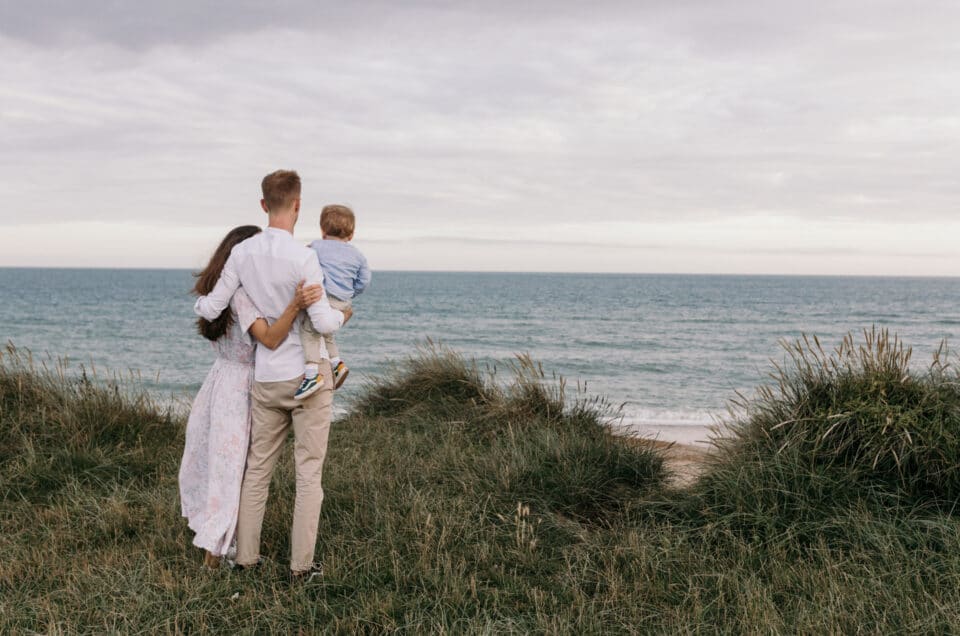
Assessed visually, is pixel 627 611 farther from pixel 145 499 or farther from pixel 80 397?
pixel 80 397

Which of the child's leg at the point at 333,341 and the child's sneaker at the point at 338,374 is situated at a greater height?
the child's leg at the point at 333,341

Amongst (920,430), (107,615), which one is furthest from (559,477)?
(107,615)

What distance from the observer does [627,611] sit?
3.27 m

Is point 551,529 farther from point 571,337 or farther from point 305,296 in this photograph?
point 571,337

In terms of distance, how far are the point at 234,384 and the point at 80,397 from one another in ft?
11.7

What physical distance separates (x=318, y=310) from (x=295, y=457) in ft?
2.75

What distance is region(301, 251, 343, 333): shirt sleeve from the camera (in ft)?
11.3

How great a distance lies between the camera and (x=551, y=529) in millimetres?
4230

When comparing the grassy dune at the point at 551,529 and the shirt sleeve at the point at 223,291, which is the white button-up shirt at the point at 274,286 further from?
the grassy dune at the point at 551,529

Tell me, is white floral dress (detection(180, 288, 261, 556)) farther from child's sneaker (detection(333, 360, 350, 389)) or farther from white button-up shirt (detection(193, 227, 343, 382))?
child's sneaker (detection(333, 360, 350, 389))

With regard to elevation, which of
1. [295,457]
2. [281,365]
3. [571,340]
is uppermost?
[281,365]

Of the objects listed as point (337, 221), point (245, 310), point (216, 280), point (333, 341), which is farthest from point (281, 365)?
point (337, 221)

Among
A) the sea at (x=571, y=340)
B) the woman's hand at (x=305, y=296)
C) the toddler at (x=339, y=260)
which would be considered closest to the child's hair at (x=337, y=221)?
the toddler at (x=339, y=260)

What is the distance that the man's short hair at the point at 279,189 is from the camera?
11.5ft
